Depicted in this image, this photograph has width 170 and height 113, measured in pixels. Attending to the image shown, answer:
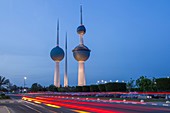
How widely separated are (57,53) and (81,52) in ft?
60.7

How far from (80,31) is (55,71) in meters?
35.6

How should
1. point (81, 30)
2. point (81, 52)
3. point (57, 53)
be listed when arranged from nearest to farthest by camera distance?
point (81, 52) < point (81, 30) < point (57, 53)

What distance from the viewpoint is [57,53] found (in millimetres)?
165875

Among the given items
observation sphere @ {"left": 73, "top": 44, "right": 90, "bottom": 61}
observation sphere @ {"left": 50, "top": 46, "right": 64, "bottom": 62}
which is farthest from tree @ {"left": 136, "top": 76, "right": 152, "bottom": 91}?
observation sphere @ {"left": 50, "top": 46, "right": 64, "bottom": 62}

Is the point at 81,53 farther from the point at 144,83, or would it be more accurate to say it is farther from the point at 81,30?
the point at 144,83

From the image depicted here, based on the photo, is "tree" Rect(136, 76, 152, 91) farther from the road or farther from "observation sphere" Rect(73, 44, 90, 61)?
"observation sphere" Rect(73, 44, 90, 61)

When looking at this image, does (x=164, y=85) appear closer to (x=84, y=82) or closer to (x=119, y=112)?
(x=119, y=112)

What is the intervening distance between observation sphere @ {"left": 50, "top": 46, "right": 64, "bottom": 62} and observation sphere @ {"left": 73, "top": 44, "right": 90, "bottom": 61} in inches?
556

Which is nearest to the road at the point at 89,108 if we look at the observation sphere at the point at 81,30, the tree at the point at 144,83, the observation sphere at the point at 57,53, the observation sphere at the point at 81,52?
the tree at the point at 144,83

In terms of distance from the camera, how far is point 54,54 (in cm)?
16712

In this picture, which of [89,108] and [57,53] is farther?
[57,53]

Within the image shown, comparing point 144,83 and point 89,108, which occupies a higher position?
point 144,83

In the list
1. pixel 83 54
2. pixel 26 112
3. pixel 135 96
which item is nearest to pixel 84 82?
pixel 83 54

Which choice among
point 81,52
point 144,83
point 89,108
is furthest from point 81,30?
point 89,108
